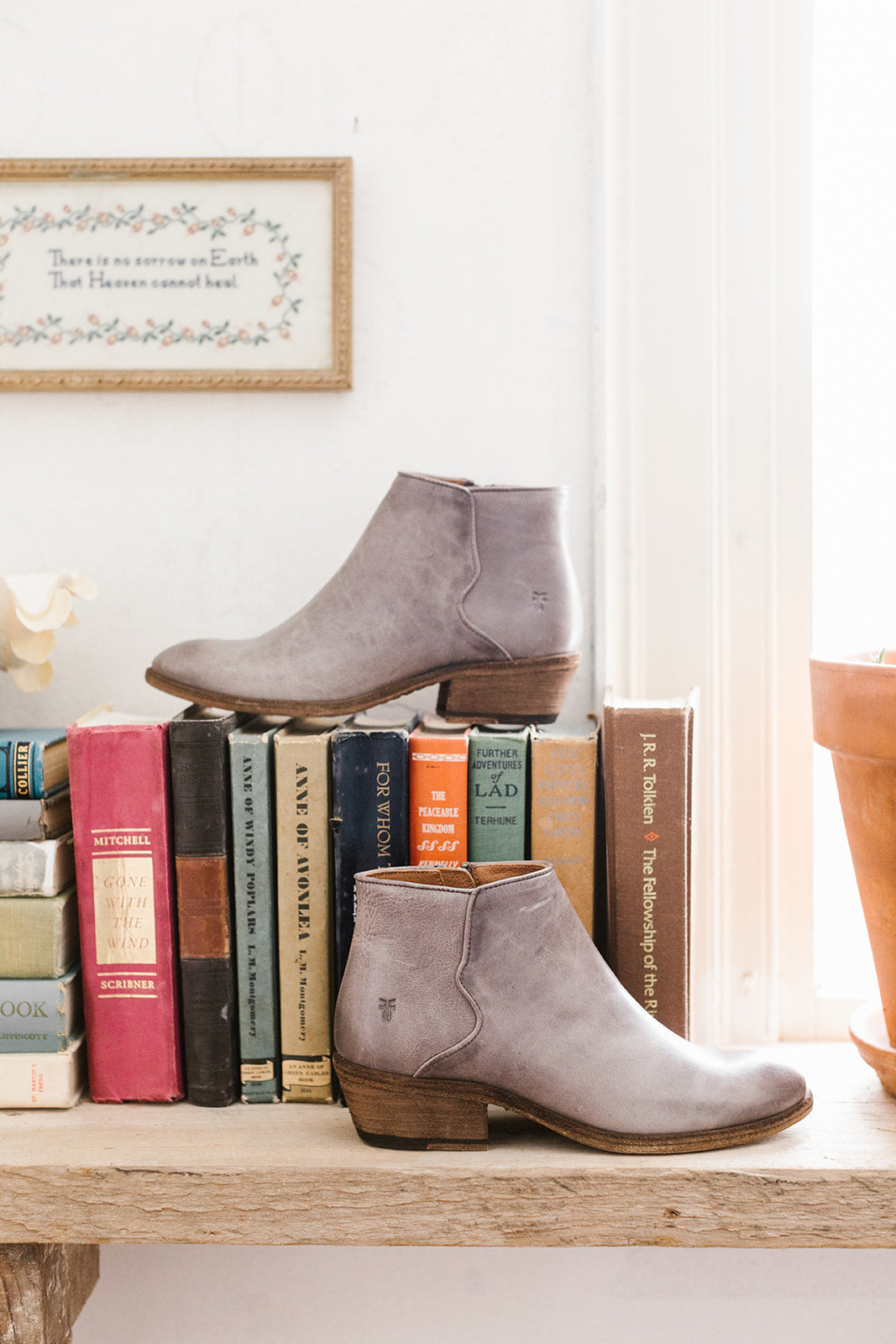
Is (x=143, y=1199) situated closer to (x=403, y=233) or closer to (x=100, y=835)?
(x=100, y=835)

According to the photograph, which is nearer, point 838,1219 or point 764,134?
point 838,1219

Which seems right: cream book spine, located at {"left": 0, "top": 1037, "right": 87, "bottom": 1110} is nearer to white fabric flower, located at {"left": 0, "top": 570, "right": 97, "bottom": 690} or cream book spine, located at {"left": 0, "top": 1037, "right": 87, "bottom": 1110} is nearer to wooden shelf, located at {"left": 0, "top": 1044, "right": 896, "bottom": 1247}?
wooden shelf, located at {"left": 0, "top": 1044, "right": 896, "bottom": 1247}

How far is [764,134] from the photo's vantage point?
867 millimetres

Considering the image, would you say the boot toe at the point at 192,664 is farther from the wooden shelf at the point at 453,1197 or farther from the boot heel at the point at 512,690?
the wooden shelf at the point at 453,1197

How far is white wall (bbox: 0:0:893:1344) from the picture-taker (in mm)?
874

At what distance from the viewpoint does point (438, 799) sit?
0.72 meters

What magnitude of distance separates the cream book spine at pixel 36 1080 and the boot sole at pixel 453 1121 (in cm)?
21

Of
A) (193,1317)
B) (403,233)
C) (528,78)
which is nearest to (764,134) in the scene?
(528,78)

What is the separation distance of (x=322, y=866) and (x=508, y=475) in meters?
0.39

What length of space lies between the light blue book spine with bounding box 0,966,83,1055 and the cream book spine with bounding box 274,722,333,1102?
0.16 meters

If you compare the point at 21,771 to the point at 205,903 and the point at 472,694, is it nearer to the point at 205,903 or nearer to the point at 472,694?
the point at 205,903

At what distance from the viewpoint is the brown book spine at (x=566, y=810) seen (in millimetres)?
723

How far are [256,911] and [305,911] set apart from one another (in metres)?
0.04

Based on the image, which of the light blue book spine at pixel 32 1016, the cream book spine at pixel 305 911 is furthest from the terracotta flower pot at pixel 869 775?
the light blue book spine at pixel 32 1016
